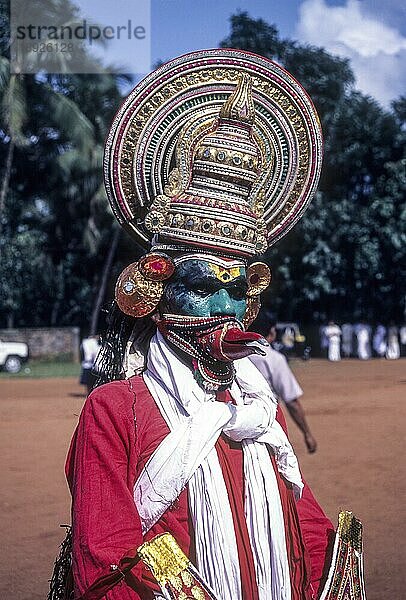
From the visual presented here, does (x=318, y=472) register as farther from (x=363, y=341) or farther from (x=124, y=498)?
(x=363, y=341)

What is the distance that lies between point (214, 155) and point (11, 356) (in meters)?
21.9

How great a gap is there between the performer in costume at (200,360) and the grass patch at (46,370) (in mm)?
19578

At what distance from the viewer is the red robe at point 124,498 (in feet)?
6.29

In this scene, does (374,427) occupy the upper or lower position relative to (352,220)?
lower

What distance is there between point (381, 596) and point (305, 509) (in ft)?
9.51

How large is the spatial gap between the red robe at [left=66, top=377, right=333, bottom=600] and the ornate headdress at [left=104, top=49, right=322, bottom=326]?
11.0 inches

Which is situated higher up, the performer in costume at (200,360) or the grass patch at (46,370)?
the performer in costume at (200,360)

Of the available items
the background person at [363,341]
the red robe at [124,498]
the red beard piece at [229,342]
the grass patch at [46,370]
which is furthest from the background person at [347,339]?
the red beard piece at [229,342]

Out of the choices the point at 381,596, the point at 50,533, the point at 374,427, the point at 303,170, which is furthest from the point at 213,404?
the point at 374,427

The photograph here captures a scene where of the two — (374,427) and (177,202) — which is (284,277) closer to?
(374,427)

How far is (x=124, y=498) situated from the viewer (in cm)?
197

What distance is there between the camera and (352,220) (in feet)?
89.2

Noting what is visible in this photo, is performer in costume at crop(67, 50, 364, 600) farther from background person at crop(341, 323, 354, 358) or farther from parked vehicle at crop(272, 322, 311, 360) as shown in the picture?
background person at crop(341, 323, 354, 358)

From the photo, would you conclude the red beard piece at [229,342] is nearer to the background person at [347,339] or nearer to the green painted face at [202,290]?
the green painted face at [202,290]
